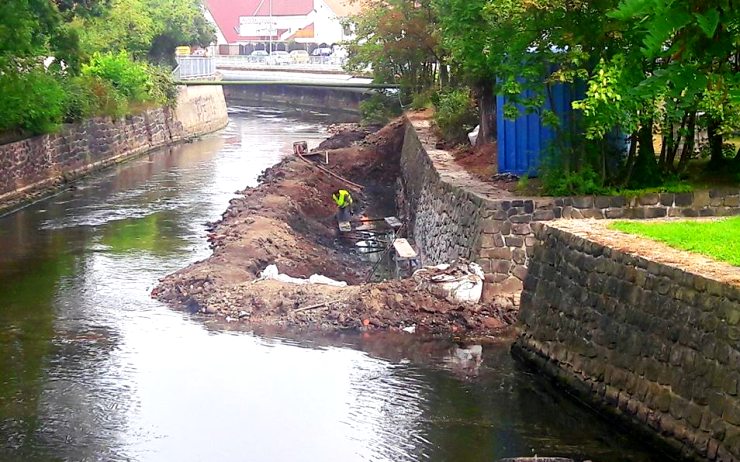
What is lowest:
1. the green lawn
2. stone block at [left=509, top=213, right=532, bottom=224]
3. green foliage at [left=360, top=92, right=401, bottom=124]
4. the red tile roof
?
stone block at [left=509, top=213, right=532, bottom=224]

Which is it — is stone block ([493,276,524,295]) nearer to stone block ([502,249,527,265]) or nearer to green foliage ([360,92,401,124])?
stone block ([502,249,527,265])

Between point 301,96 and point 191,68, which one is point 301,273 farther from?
point 301,96

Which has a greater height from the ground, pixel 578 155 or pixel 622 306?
pixel 578 155

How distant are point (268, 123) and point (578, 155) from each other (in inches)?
1731

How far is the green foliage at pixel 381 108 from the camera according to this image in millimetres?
41125

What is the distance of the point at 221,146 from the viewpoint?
4769 cm

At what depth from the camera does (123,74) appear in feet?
145

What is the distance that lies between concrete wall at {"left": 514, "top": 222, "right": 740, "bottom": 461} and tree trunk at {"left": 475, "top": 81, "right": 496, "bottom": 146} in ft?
25.9

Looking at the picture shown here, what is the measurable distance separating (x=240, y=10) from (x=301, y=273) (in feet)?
312

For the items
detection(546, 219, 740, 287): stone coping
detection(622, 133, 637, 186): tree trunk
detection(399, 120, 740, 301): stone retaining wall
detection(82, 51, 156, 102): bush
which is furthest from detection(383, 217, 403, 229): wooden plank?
detection(82, 51, 156, 102): bush

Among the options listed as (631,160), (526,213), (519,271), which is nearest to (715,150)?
(631,160)

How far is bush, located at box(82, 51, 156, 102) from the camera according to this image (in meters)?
42.7

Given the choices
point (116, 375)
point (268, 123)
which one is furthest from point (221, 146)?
point (116, 375)

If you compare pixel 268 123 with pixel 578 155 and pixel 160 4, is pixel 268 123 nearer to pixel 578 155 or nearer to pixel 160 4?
pixel 160 4
